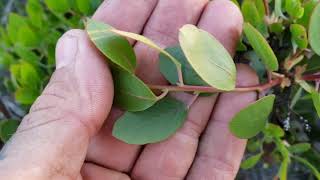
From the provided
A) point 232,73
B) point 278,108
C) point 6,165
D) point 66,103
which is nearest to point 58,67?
point 66,103

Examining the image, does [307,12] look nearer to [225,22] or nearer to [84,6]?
[225,22]

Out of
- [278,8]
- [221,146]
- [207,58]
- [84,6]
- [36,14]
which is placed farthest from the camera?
[36,14]

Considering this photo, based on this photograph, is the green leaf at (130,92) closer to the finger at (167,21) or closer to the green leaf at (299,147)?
the finger at (167,21)

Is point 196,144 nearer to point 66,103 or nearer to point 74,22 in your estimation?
point 66,103

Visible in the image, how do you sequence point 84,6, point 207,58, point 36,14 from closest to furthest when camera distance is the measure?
point 207,58 → point 84,6 → point 36,14

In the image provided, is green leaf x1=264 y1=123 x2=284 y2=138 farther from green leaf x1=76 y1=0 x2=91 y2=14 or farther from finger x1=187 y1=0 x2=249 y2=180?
green leaf x1=76 y1=0 x2=91 y2=14

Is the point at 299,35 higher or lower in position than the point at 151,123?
higher

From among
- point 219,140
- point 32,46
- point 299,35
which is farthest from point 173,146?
point 32,46

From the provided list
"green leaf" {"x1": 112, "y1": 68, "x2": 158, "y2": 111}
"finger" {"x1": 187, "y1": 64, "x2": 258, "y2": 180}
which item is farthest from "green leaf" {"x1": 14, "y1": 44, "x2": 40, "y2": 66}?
"finger" {"x1": 187, "y1": 64, "x2": 258, "y2": 180}
